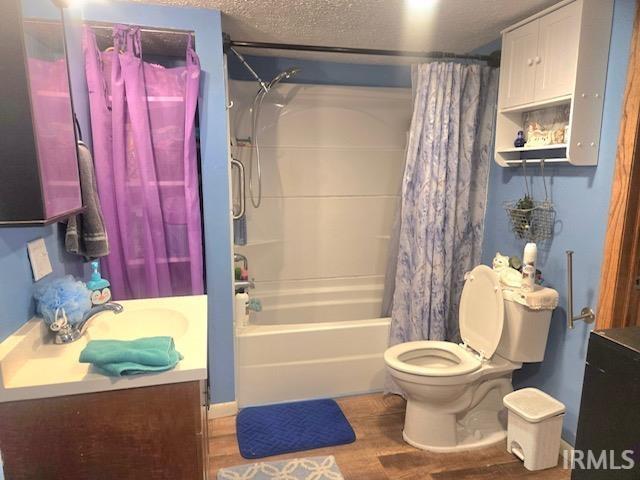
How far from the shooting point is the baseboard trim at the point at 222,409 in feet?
7.91

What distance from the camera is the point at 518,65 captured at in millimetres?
2193

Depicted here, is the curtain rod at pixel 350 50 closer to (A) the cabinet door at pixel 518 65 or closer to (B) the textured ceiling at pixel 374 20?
(B) the textured ceiling at pixel 374 20

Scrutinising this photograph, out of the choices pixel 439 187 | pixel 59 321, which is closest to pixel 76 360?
pixel 59 321

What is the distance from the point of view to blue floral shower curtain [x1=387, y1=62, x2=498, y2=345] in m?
2.45

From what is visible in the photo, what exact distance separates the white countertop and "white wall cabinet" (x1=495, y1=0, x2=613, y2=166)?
181 centimetres

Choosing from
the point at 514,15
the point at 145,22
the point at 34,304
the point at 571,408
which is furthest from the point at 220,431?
the point at 514,15

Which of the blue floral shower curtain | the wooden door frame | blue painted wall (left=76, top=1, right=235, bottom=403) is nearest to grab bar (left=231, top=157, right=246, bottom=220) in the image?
blue painted wall (left=76, top=1, right=235, bottom=403)

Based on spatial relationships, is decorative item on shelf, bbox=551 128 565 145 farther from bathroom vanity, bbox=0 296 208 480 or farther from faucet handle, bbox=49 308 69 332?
faucet handle, bbox=49 308 69 332

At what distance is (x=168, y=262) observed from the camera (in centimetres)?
221

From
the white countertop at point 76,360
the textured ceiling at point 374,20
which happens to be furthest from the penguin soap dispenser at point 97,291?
the textured ceiling at point 374,20

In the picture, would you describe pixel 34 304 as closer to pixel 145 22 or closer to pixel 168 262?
pixel 168 262

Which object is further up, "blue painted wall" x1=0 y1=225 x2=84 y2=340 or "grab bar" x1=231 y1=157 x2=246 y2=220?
"grab bar" x1=231 y1=157 x2=246 y2=220

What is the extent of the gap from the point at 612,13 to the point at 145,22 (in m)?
2.13

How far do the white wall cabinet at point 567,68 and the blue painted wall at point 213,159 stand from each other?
156 centimetres
